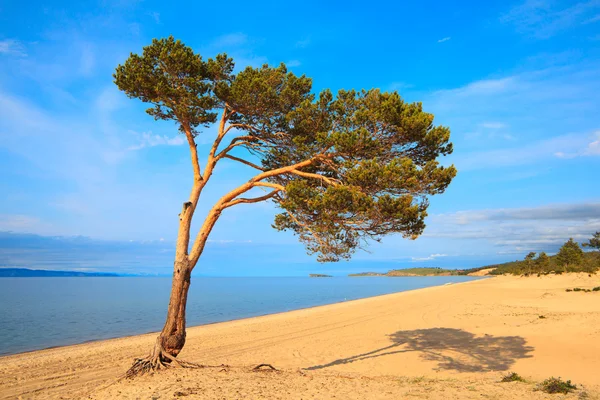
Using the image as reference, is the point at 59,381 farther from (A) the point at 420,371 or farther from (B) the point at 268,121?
(A) the point at 420,371

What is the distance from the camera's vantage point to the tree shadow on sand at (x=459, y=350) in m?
12.8

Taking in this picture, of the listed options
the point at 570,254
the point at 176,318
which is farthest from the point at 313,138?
the point at 570,254

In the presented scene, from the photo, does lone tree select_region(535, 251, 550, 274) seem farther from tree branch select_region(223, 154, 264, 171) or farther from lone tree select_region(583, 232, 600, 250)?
tree branch select_region(223, 154, 264, 171)

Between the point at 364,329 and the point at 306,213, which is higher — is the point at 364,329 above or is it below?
below

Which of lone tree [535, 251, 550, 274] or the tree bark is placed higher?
the tree bark

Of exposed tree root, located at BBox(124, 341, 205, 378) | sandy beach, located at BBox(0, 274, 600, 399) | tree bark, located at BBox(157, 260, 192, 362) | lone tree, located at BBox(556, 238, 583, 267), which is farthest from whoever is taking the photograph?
lone tree, located at BBox(556, 238, 583, 267)

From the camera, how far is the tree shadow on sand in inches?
505

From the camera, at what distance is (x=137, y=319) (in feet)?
120

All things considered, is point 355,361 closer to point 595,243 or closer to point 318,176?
point 318,176

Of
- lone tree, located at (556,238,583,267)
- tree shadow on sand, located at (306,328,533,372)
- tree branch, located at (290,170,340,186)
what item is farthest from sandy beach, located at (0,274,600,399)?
lone tree, located at (556,238,583,267)

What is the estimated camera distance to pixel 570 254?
208 feet

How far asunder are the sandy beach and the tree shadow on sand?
0.12 feet

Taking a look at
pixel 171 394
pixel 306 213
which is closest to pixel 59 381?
pixel 171 394

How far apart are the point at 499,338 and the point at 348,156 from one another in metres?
11.8
